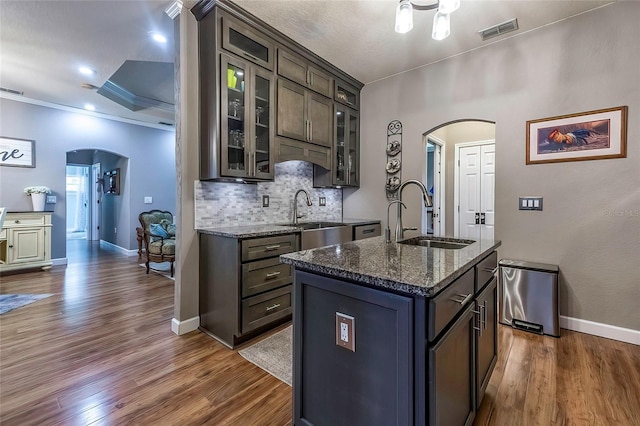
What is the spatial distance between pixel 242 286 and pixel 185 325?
2.53 ft

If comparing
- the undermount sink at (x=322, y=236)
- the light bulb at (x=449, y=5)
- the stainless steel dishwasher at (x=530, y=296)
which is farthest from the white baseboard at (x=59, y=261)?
the stainless steel dishwasher at (x=530, y=296)

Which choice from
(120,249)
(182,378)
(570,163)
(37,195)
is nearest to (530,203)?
(570,163)

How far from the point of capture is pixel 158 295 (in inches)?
140

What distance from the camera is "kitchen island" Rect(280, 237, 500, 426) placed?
99cm

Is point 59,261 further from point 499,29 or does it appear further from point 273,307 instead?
point 499,29

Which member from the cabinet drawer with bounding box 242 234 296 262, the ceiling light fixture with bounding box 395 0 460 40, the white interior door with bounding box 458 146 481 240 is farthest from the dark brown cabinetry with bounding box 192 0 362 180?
the white interior door with bounding box 458 146 481 240

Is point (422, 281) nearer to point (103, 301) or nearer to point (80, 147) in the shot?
point (103, 301)

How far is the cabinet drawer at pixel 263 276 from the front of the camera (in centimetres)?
233

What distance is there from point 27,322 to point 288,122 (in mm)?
3211

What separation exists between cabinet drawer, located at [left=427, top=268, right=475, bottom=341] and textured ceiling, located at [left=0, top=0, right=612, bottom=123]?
246 centimetres

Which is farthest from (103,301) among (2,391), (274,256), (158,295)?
(274,256)

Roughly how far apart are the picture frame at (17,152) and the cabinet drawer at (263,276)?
5.06 m

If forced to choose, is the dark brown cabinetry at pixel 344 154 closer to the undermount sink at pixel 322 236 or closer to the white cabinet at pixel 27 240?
the undermount sink at pixel 322 236

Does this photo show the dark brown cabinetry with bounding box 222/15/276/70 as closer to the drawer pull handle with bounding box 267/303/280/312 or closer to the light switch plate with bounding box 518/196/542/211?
the drawer pull handle with bounding box 267/303/280/312
